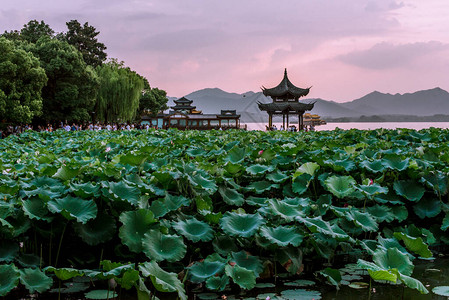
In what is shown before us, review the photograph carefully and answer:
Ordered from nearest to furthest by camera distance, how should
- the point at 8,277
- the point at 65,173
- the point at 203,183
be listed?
the point at 8,277 < the point at 65,173 < the point at 203,183

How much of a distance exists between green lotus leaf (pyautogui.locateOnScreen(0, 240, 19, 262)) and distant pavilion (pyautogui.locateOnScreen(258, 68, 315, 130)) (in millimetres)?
37740

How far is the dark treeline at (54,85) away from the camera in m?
25.8

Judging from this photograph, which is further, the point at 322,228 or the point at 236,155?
the point at 236,155

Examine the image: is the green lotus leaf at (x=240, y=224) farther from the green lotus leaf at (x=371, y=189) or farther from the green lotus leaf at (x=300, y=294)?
the green lotus leaf at (x=371, y=189)

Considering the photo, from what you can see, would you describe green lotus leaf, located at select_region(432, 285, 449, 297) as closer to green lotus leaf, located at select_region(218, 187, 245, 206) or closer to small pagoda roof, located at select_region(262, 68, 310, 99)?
green lotus leaf, located at select_region(218, 187, 245, 206)

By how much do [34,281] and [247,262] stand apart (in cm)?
129

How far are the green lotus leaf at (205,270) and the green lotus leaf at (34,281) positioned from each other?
0.85m

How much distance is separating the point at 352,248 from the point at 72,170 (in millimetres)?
2341

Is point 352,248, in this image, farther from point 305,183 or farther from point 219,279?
point 219,279

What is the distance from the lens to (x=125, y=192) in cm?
296

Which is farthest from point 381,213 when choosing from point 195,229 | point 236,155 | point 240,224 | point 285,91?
point 285,91

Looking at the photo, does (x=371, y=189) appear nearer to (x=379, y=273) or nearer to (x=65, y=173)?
(x=379, y=273)

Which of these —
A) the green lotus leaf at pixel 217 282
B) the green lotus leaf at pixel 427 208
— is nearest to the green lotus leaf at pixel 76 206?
the green lotus leaf at pixel 217 282

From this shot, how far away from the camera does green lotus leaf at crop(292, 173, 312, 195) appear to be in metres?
3.99
